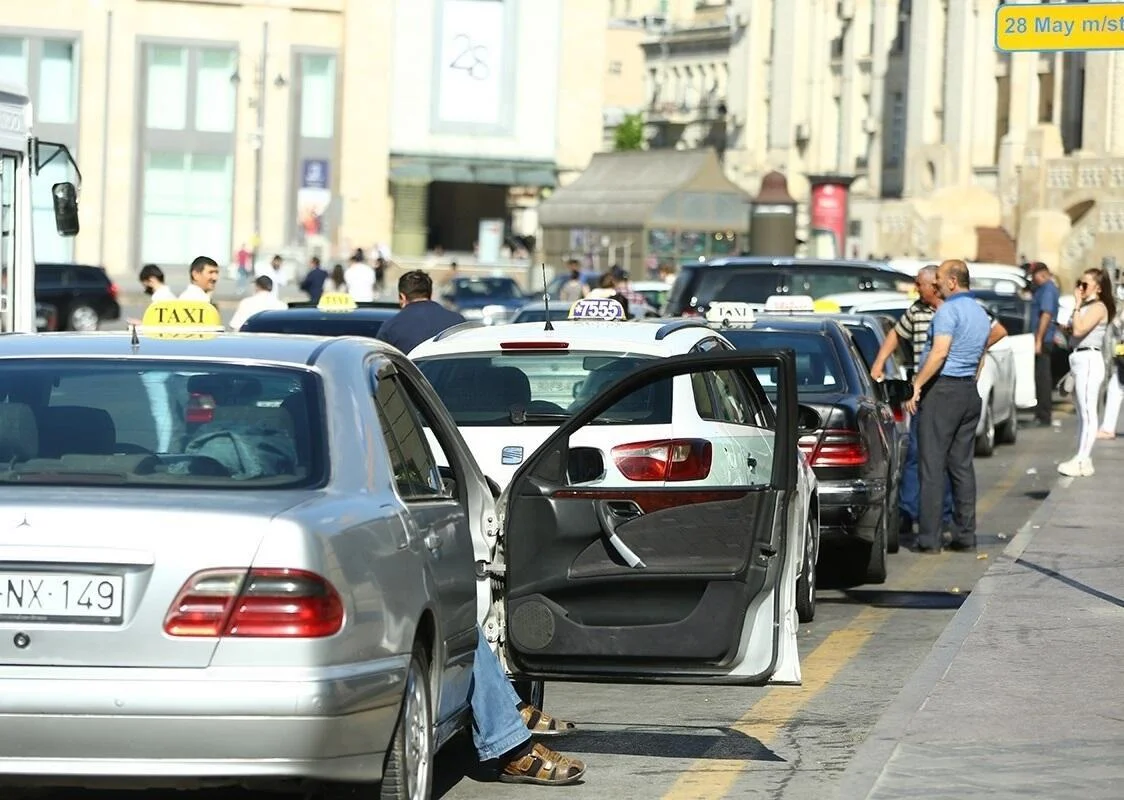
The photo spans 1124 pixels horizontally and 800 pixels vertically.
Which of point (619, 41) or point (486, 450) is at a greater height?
point (619, 41)

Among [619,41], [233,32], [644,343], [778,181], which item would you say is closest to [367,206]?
[233,32]

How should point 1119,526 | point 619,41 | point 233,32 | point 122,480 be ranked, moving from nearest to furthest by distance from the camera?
point 122,480 → point 1119,526 → point 233,32 → point 619,41

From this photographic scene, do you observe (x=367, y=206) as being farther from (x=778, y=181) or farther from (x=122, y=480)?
(x=122, y=480)

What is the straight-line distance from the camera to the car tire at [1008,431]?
25750 mm

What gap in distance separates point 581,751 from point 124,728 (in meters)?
2.90

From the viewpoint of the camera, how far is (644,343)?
1062 cm

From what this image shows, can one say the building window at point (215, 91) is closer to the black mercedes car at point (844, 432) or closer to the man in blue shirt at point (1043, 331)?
the man in blue shirt at point (1043, 331)

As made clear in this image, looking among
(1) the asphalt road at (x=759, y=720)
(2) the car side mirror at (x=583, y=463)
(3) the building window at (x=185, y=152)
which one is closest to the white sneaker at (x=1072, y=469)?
(1) the asphalt road at (x=759, y=720)

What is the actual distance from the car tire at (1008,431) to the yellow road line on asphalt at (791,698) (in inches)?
426

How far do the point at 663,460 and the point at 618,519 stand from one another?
222 centimetres

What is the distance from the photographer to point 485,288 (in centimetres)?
5356

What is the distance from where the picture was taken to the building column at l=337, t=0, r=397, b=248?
72.2 meters

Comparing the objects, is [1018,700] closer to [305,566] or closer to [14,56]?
[305,566]

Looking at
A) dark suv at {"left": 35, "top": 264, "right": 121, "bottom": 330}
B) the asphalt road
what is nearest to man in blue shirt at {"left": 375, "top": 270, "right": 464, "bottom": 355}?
the asphalt road
